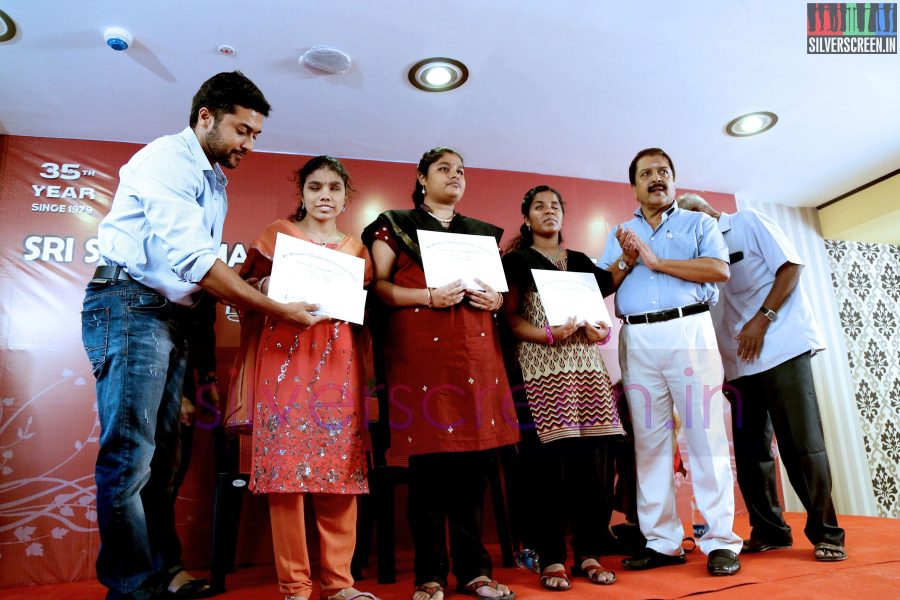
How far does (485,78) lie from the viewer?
326 centimetres

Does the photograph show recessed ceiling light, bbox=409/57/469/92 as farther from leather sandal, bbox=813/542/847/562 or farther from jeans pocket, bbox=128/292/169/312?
leather sandal, bbox=813/542/847/562

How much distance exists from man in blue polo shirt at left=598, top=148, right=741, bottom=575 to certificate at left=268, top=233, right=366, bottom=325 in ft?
3.89

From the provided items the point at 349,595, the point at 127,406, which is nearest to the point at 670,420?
the point at 349,595

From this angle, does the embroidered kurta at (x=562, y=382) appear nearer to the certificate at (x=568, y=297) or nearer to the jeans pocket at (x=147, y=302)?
the certificate at (x=568, y=297)

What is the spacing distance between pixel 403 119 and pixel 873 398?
439cm

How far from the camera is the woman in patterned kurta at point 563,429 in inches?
86.6

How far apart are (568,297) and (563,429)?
1.70ft

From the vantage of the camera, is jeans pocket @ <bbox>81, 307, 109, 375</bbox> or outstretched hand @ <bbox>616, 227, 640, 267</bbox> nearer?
jeans pocket @ <bbox>81, 307, 109, 375</bbox>

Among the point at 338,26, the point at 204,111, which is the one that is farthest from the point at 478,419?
the point at 338,26

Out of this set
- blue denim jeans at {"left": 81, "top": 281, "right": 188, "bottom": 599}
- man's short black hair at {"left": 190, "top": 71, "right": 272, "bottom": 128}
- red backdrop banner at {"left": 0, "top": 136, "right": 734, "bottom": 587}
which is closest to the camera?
blue denim jeans at {"left": 81, "top": 281, "right": 188, "bottom": 599}

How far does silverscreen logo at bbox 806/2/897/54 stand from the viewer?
2.98 meters

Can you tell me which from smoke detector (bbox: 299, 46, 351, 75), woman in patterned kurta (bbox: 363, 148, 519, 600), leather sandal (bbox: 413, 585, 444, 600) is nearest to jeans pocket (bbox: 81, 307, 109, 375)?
woman in patterned kurta (bbox: 363, 148, 519, 600)

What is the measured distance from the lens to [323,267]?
2020mm

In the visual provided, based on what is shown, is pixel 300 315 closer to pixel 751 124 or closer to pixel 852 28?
pixel 852 28
